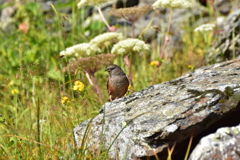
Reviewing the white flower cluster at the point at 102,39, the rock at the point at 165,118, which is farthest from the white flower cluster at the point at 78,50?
the rock at the point at 165,118

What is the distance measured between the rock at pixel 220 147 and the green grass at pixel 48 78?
83 cm

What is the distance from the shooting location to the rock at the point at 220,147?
259cm

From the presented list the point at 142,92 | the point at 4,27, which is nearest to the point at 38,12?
the point at 4,27

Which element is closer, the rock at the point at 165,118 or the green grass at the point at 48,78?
the rock at the point at 165,118

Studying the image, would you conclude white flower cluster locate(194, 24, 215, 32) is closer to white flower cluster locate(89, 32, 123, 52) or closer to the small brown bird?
white flower cluster locate(89, 32, 123, 52)

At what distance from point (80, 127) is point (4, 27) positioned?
609cm

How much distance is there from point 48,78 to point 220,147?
160 inches

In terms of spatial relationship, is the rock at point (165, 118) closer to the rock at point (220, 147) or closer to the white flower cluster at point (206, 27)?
the rock at point (220, 147)

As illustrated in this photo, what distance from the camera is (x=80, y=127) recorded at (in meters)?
3.30

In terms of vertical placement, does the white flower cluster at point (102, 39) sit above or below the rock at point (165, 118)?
above

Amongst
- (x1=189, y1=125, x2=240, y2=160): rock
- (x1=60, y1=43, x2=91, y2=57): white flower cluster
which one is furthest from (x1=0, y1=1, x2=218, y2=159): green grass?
(x1=189, y1=125, x2=240, y2=160): rock

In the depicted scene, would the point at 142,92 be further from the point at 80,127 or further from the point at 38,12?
the point at 38,12

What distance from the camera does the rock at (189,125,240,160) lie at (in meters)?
2.59

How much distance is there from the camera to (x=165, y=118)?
9.48ft
